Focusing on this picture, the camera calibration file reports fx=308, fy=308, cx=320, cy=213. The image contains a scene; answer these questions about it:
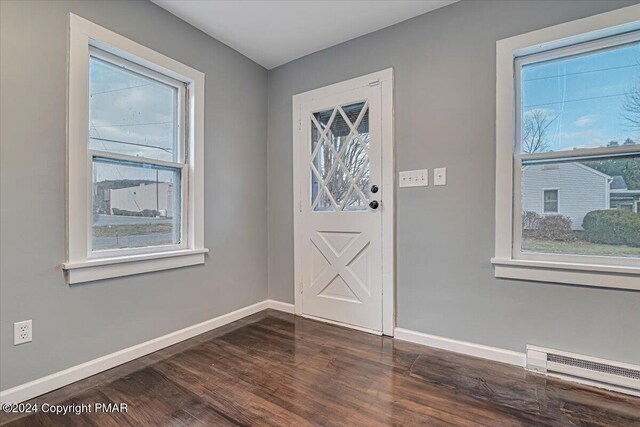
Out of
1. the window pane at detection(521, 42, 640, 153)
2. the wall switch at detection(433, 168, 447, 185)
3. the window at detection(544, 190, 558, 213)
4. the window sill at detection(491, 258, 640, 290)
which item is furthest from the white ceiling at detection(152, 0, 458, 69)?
the window sill at detection(491, 258, 640, 290)

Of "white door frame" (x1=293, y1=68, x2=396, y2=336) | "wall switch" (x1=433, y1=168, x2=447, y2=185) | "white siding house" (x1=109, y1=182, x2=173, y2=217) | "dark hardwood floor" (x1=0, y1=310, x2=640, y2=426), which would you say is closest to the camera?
"dark hardwood floor" (x1=0, y1=310, x2=640, y2=426)

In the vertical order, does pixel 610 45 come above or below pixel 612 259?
above

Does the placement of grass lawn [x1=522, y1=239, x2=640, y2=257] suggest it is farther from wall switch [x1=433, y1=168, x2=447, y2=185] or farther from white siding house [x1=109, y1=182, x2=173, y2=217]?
white siding house [x1=109, y1=182, x2=173, y2=217]

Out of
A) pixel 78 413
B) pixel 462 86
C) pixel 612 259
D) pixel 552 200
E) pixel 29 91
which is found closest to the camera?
pixel 78 413

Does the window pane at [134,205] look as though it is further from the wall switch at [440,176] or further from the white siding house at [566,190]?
the white siding house at [566,190]

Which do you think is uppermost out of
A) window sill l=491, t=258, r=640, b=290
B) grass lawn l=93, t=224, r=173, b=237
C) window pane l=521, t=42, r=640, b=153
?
window pane l=521, t=42, r=640, b=153

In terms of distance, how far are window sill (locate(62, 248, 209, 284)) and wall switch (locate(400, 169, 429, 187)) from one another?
1759 mm

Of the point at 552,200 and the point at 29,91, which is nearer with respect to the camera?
the point at 29,91

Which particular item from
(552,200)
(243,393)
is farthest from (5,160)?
(552,200)

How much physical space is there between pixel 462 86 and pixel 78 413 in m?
3.08

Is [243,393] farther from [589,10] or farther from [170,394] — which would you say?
[589,10]

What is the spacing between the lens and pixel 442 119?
2328mm

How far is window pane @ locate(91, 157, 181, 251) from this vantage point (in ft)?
6.80

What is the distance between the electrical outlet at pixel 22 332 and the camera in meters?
1.66
